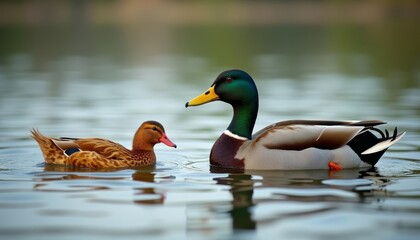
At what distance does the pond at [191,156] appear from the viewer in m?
8.25

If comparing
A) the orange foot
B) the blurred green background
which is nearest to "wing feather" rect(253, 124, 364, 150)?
the orange foot

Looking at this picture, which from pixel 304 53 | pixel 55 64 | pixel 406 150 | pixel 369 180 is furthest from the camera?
pixel 304 53

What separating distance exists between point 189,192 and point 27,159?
10.1 ft

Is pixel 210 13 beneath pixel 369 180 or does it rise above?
above

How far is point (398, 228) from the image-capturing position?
26.5 ft

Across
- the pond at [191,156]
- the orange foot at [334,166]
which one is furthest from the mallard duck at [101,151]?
the orange foot at [334,166]

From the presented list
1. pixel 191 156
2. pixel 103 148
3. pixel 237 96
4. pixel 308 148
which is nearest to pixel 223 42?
pixel 191 156

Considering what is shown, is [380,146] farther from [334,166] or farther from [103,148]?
[103,148]

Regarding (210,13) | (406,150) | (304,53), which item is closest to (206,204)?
(406,150)

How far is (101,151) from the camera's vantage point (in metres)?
11.4

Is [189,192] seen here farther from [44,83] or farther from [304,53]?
[304,53]

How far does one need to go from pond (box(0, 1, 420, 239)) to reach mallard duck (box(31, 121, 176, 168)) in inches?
6.7

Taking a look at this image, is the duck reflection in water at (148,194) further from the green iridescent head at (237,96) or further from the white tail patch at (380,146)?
the white tail patch at (380,146)

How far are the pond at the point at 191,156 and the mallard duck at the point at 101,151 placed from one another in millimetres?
170
